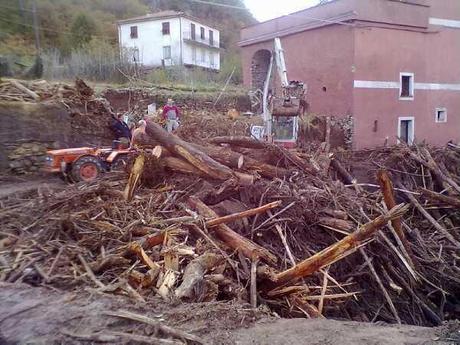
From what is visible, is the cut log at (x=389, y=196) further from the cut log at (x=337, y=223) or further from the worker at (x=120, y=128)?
the worker at (x=120, y=128)

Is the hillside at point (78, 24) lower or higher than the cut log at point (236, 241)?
higher

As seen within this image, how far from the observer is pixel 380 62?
826 inches

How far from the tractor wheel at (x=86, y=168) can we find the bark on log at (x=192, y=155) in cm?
264

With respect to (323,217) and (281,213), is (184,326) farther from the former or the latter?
(323,217)

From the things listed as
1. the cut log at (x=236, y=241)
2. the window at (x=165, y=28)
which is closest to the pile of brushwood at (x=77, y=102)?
the cut log at (x=236, y=241)

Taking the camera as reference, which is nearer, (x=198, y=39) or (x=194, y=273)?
(x=194, y=273)

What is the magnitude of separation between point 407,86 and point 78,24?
23.2 m

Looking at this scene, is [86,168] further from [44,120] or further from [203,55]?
[203,55]

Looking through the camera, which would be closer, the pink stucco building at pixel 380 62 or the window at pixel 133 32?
the pink stucco building at pixel 380 62

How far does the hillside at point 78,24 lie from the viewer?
2609cm

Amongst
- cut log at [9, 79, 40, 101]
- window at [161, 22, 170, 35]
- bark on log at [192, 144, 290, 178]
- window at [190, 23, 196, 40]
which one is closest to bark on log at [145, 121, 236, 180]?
bark on log at [192, 144, 290, 178]

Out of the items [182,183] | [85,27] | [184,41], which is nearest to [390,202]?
[182,183]

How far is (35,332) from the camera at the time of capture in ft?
12.0

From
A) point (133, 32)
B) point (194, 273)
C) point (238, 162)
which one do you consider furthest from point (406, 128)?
point (133, 32)
